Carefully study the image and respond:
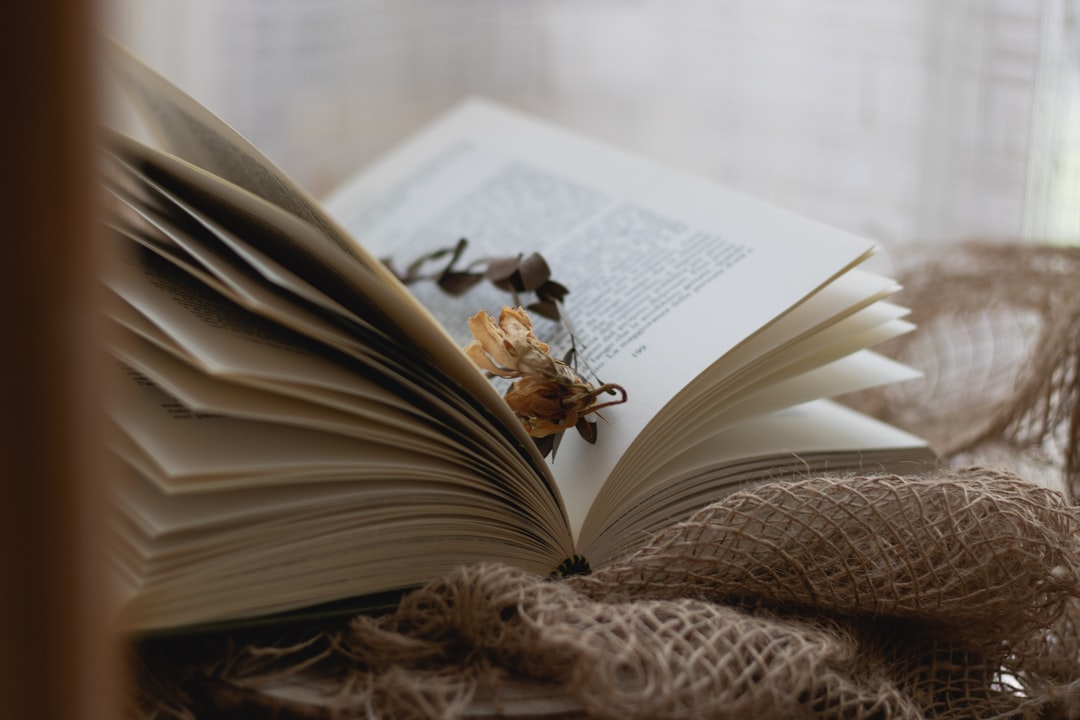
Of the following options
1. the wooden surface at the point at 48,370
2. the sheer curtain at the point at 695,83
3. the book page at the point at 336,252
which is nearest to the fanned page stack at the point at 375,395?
the book page at the point at 336,252

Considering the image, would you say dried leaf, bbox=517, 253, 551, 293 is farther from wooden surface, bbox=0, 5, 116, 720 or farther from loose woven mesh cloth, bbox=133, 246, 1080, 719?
wooden surface, bbox=0, 5, 116, 720

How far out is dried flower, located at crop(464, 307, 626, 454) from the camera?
0.51 metres

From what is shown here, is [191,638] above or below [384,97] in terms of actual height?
below

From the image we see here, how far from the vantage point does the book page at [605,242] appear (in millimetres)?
534

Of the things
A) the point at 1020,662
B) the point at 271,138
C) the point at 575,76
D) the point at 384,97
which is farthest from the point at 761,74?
the point at 1020,662

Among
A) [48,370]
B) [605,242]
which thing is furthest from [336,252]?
[605,242]

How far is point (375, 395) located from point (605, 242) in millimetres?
297

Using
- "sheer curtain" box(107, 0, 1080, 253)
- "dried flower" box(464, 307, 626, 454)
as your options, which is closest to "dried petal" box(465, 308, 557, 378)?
"dried flower" box(464, 307, 626, 454)

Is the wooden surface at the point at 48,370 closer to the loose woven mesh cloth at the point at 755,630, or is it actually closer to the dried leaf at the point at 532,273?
the loose woven mesh cloth at the point at 755,630

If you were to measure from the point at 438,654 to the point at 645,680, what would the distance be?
10 cm

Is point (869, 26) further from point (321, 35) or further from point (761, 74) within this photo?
point (321, 35)

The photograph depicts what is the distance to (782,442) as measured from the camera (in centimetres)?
56

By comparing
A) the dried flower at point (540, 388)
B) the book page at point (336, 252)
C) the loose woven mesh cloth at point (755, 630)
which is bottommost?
the loose woven mesh cloth at point (755, 630)

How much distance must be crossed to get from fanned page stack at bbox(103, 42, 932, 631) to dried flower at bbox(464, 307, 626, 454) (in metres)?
0.01
